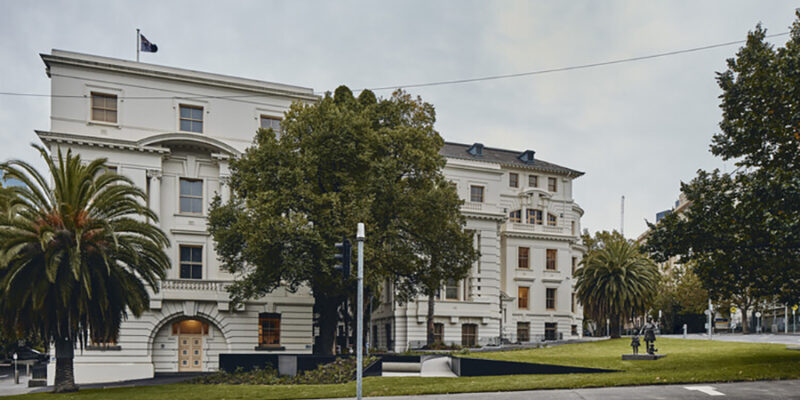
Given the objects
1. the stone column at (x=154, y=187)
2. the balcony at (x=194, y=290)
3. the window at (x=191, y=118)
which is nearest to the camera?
the balcony at (x=194, y=290)

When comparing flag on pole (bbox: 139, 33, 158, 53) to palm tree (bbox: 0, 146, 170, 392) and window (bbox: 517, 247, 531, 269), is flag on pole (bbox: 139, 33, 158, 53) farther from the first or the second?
window (bbox: 517, 247, 531, 269)

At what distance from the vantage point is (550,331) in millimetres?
61531

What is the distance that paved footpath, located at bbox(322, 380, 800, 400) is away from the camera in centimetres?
1697

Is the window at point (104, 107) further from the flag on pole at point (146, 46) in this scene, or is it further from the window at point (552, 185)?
the window at point (552, 185)

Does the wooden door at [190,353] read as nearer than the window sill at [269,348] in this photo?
Yes

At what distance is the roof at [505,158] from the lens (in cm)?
6084

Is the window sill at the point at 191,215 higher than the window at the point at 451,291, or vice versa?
the window sill at the point at 191,215

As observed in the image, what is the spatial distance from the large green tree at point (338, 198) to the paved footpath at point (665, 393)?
12482mm

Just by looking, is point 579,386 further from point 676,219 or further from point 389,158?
point 389,158

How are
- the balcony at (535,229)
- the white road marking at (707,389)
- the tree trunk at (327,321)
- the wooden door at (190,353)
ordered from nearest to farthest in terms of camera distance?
the white road marking at (707,389) → the tree trunk at (327,321) → the wooden door at (190,353) → the balcony at (535,229)

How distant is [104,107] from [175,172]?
5618 mm

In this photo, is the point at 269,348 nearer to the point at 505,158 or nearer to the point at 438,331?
the point at 438,331

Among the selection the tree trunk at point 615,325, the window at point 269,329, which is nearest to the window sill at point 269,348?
the window at point 269,329

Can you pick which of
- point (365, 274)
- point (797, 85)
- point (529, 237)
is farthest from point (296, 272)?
point (529, 237)
